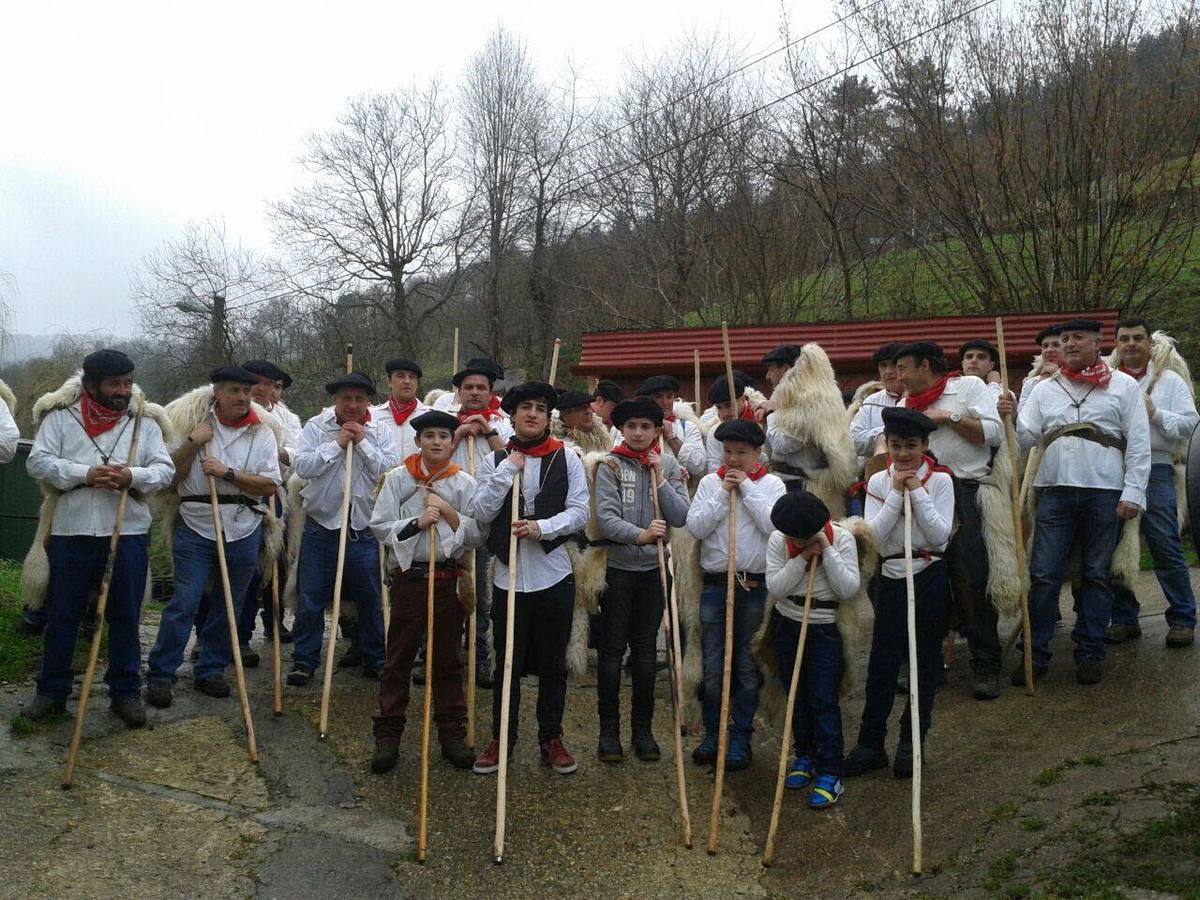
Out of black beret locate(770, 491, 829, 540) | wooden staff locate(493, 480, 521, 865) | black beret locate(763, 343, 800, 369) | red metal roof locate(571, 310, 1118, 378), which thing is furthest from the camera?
red metal roof locate(571, 310, 1118, 378)

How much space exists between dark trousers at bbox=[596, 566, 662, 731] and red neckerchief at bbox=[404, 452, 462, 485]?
3.43 ft

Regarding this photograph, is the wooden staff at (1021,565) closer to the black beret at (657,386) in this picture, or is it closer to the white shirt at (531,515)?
the black beret at (657,386)

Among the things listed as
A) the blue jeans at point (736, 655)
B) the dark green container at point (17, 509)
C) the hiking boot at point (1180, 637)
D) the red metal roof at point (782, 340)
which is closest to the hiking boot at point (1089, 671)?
the hiking boot at point (1180, 637)

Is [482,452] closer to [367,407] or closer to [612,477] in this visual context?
[367,407]

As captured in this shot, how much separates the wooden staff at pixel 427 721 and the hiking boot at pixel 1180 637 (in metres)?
4.56

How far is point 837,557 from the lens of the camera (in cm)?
482

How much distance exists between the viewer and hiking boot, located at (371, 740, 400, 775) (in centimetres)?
Answer: 514

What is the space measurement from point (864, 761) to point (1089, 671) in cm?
172

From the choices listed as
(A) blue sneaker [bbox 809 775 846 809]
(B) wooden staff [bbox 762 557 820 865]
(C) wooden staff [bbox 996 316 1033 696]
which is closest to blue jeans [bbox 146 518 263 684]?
(B) wooden staff [bbox 762 557 820 865]

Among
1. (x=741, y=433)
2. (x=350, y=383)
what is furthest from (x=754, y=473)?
(x=350, y=383)

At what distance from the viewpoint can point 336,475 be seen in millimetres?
6316

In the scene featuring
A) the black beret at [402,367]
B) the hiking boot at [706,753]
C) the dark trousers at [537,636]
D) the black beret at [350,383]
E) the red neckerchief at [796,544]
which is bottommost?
the hiking boot at [706,753]

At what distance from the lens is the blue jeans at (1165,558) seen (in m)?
6.14

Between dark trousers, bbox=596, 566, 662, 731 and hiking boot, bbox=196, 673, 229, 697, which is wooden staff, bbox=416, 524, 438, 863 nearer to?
dark trousers, bbox=596, 566, 662, 731
